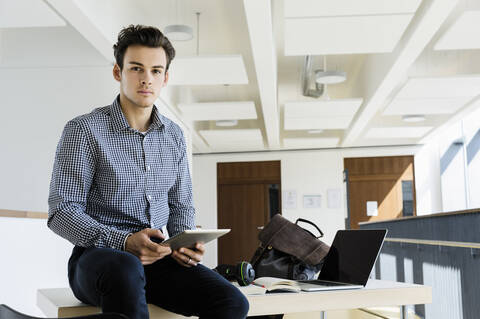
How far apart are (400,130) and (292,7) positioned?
17.9ft

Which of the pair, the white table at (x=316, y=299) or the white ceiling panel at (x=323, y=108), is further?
the white ceiling panel at (x=323, y=108)

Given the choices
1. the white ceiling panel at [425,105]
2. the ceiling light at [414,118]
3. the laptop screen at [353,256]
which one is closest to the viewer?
the laptop screen at [353,256]

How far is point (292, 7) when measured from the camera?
400 cm

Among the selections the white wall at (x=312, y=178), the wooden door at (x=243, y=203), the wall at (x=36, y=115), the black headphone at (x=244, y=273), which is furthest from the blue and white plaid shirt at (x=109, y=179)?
the wooden door at (x=243, y=203)

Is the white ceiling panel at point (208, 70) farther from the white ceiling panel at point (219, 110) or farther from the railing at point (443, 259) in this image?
the railing at point (443, 259)

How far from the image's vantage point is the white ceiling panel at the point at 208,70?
5.14 m

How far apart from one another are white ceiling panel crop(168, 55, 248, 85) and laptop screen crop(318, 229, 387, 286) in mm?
3323

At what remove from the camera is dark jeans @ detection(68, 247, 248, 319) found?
1.21m

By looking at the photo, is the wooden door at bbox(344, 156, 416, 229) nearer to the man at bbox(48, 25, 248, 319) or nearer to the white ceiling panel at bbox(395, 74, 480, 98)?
the white ceiling panel at bbox(395, 74, 480, 98)

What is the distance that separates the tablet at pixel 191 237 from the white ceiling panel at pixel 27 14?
2.97 metres

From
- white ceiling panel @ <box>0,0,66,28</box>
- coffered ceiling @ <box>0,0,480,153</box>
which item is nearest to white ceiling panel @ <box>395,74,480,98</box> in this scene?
coffered ceiling @ <box>0,0,480,153</box>

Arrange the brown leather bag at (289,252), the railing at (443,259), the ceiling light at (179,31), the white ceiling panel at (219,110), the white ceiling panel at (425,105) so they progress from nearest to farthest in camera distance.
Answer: the brown leather bag at (289,252), the railing at (443,259), the ceiling light at (179,31), the white ceiling panel at (425,105), the white ceiling panel at (219,110)

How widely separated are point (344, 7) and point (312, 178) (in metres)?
7.15

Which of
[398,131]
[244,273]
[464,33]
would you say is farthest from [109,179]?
[398,131]
